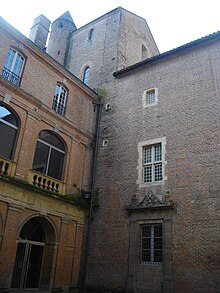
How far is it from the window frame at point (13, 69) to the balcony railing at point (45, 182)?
389cm

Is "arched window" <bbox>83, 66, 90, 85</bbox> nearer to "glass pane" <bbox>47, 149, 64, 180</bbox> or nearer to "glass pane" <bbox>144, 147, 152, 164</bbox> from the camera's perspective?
"glass pane" <bbox>47, 149, 64, 180</bbox>

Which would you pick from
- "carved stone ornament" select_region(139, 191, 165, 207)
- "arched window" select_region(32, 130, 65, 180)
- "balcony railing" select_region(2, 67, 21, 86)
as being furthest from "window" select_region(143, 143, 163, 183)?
"balcony railing" select_region(2, 67, 21, 86)

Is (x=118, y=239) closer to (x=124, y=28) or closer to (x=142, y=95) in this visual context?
(x=142, y=95)

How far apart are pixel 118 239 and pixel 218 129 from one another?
6.06 metres

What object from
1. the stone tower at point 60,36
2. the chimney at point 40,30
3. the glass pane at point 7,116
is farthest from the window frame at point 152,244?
the chimney at point 40,30

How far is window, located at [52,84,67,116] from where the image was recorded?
14.2 meters

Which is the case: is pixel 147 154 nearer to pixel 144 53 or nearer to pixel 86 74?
pixel 86 74

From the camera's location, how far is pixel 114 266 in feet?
40.2

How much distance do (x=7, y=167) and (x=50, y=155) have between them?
383 centimetres

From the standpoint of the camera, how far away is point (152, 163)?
13.1 meters

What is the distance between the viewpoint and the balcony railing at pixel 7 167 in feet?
36.0

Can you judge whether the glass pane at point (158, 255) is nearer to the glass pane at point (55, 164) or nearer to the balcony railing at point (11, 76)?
the glass pane at point (55, 164)

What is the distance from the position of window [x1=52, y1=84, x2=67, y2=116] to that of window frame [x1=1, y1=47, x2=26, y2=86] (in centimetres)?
202

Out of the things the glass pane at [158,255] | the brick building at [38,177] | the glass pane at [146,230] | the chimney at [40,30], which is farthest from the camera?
the chimney at [40,30]
